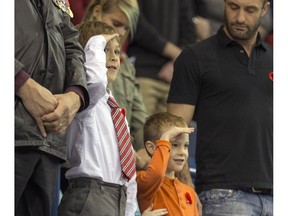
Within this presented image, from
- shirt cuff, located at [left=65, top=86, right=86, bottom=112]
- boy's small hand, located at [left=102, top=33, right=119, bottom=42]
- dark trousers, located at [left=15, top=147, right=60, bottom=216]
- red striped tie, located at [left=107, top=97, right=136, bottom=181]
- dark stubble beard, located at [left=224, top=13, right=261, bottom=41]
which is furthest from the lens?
dark stubble beard, located at [left=224, top=13, right=261, bottom=41]

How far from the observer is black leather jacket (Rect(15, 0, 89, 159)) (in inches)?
170

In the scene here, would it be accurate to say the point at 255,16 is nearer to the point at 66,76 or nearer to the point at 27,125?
the point at 66,76

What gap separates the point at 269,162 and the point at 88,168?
1438mm

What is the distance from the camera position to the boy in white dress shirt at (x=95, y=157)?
4797 millimetres

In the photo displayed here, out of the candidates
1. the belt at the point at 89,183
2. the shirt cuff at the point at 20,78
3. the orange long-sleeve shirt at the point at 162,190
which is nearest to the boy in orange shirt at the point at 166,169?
the orange long-sleeve shirt at the point at 162,190

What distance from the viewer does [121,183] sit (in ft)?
16.3

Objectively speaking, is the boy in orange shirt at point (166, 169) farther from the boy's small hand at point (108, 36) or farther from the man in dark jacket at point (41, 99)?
the man in dark jacket at point (41, 99)

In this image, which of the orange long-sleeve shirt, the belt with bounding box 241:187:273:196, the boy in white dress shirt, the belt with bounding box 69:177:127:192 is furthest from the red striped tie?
the belt with bounding box 241:187:273:196

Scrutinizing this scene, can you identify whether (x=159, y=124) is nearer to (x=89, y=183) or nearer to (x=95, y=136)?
(x=95, y=136)

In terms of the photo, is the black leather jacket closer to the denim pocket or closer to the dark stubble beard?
the denim pocket

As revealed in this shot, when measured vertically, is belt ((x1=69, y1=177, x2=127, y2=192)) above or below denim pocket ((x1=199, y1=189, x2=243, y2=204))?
above

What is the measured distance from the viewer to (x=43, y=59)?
4.49 m

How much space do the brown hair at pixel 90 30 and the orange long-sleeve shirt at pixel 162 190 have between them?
653 millimetres

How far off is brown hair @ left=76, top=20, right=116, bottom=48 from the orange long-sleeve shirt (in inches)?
25.7
